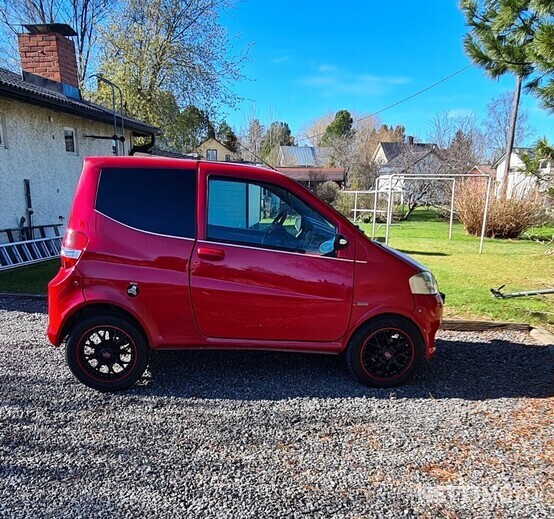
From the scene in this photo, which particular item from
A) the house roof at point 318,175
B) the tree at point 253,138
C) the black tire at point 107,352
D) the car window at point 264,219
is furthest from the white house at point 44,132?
the tree at point 253,138

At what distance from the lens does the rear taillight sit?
129 inches

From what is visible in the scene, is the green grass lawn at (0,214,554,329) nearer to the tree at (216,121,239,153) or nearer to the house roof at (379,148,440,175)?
the house roof at (379,148,440,175)

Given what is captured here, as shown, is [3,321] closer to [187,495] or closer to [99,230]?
[99,230]

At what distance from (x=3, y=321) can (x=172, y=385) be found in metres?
3.14

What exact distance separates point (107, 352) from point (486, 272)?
8.40m

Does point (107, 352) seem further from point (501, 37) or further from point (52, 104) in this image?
point (52, 104)

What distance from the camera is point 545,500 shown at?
2.27 m

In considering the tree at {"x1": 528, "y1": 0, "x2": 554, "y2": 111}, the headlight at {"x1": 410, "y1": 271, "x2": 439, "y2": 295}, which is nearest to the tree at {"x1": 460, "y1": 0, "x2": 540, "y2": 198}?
the tree at {"x1": 528, "y1": 0, "x2": 554, "y2": 111}

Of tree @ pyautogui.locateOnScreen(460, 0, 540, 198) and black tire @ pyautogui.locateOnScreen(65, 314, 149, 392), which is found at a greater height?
tree @ pyautogui.locateOnScreen(460, 0, 540, 198)

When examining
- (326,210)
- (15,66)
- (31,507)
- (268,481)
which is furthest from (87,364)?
→ (15,66)

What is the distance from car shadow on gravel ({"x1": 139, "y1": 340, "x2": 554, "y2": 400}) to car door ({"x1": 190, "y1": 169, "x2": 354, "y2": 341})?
48 cm

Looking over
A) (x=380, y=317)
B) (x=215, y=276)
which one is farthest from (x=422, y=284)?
(x=215, y=276)

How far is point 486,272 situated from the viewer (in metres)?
8.97

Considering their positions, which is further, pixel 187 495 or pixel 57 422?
pixel 57 422
